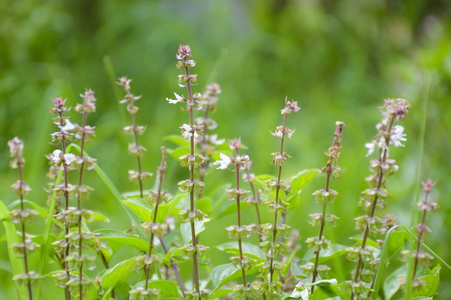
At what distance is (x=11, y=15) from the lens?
297 centimetres

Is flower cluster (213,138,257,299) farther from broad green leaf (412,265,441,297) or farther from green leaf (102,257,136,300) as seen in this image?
broad green leaf (412,265,441,297)

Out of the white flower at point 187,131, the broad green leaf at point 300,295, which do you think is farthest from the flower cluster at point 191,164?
the broad green leaf at point 300,295

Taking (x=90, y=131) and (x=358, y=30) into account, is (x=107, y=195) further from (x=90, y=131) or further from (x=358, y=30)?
(x=358, y=30)

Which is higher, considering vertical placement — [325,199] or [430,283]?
[325,199]

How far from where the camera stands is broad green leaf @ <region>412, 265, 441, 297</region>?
2.75 ft

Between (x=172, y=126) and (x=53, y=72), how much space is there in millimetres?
667

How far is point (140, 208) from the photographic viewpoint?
78cm

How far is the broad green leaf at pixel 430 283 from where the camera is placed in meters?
0.84

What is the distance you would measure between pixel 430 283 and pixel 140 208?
46cm

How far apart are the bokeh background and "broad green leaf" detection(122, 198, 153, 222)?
2.74ft

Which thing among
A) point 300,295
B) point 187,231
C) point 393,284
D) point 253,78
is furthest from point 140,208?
point 253,78

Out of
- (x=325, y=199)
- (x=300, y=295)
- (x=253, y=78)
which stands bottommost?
(x=300, y=295)

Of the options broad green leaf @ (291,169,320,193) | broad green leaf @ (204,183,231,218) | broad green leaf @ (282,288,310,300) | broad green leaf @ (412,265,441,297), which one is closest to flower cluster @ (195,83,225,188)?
broad green leaf @ (204,183,231,218)

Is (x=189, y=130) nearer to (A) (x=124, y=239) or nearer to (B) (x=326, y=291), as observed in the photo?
(A) (x=124, y=239)
